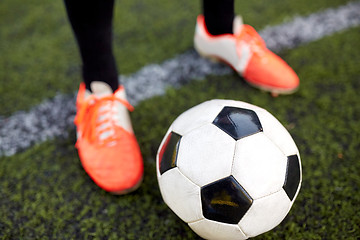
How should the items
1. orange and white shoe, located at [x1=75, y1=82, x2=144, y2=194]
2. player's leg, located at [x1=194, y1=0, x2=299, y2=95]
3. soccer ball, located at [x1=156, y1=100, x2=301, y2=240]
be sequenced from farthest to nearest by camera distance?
player's leg, located at [x1=194, y1=0, x2=299, y2=95]
orange and white shoe, located at [x1=75, y1=82, x2=144, y2=194]
soccer ball, located at [x1=156, y1=100, x2=301, y2=240]

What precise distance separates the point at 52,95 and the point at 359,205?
165cm

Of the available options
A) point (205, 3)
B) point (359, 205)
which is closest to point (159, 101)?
point (205, 3)

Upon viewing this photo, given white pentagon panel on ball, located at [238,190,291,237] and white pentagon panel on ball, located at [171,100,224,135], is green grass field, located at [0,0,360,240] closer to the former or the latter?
white pentagon panel on ball, located at [238,190,291,237]

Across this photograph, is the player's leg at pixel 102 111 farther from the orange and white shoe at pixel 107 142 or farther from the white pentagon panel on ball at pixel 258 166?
the white pentagon panel on ball at pixel 258 166

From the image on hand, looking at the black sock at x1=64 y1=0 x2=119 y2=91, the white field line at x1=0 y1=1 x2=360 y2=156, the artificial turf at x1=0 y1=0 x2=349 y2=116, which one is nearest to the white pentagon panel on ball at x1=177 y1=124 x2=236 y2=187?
the black sock at x1=64 y1=0 x2=119 y2=91

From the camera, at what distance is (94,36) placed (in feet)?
4.44

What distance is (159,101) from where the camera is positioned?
70.4 inches

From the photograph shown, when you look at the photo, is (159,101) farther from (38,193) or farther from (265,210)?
(265,210)

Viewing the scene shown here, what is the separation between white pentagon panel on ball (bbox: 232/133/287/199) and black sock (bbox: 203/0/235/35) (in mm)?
941

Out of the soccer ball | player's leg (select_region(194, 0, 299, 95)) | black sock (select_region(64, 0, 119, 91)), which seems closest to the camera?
the soccer ball

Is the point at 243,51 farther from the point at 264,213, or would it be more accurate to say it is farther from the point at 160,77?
the point at 264,213

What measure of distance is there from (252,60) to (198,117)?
0.82m

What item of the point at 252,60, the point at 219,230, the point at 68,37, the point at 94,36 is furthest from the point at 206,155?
the point at 68,37

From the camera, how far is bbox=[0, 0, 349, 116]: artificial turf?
1.93 metres
